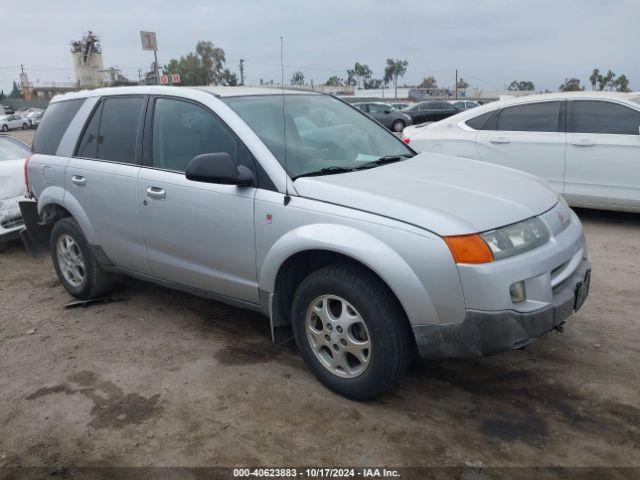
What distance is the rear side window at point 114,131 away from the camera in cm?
433

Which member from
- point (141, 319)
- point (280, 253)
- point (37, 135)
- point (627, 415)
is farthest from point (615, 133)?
point (37, 135)

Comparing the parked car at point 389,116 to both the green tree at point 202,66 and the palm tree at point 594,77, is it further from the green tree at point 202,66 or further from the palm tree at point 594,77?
the palm tree at point 594,77

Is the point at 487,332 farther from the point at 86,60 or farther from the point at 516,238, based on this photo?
the point at 86,60

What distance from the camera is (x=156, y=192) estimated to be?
397cm

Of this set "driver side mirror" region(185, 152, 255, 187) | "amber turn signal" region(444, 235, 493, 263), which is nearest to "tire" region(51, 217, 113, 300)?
"driver side mirror" region(185, 152, 255, 187)

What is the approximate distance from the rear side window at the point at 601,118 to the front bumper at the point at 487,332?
4550 millimetres

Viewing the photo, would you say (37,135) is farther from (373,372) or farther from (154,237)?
(373,372)

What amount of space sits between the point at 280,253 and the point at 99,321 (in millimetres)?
2151

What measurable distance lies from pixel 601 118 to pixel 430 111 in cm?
2029

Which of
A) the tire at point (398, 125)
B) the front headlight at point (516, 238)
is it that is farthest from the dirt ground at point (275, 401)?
the tire at point (398, 125)

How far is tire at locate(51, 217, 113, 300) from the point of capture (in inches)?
189

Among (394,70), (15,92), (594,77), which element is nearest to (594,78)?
(594,77)

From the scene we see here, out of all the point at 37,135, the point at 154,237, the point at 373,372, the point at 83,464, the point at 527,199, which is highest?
the point at 37,135

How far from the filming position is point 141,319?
468cm
